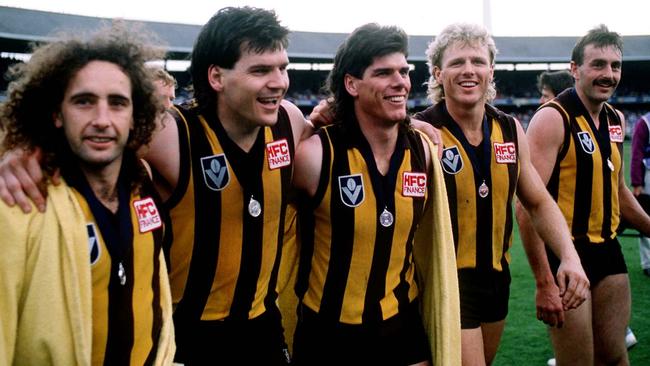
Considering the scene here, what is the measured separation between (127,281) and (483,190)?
6.67ft

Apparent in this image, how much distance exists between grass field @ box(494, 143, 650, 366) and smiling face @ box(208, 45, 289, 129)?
10.3 ft

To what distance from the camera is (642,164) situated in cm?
729

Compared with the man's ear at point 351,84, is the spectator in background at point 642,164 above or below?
below

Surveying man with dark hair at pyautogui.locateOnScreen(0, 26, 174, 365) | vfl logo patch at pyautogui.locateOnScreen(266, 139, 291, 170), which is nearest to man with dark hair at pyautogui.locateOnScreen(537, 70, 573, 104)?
vfl logo patch at pyautogui.locateOnScreen(266, 139, 291, 170)

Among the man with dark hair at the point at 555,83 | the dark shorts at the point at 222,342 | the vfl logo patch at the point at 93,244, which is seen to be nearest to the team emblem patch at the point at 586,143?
the dark shorts at the point at 222,342

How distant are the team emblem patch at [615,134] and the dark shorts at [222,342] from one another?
261 cm

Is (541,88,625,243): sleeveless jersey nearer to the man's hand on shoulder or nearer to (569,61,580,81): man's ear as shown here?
(569,61,580,81): man's ear

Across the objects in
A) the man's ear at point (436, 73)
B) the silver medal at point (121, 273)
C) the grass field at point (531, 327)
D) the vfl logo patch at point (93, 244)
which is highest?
the man's ear at point (436, 73)

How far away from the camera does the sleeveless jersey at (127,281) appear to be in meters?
2.28

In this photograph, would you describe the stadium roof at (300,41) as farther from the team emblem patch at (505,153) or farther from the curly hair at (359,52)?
the team emblem patch at (505,153)

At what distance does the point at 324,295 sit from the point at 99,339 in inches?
44.5

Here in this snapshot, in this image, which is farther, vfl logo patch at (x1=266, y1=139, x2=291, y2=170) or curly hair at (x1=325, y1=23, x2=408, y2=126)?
curly hair at (x1=325, y1=23, x2=408, y2=126)

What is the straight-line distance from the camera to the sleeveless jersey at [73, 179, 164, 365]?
2.28 meters

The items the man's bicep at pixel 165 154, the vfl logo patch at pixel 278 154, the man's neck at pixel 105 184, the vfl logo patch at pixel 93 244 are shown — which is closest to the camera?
the vfl logo patch at pixel 93 244
